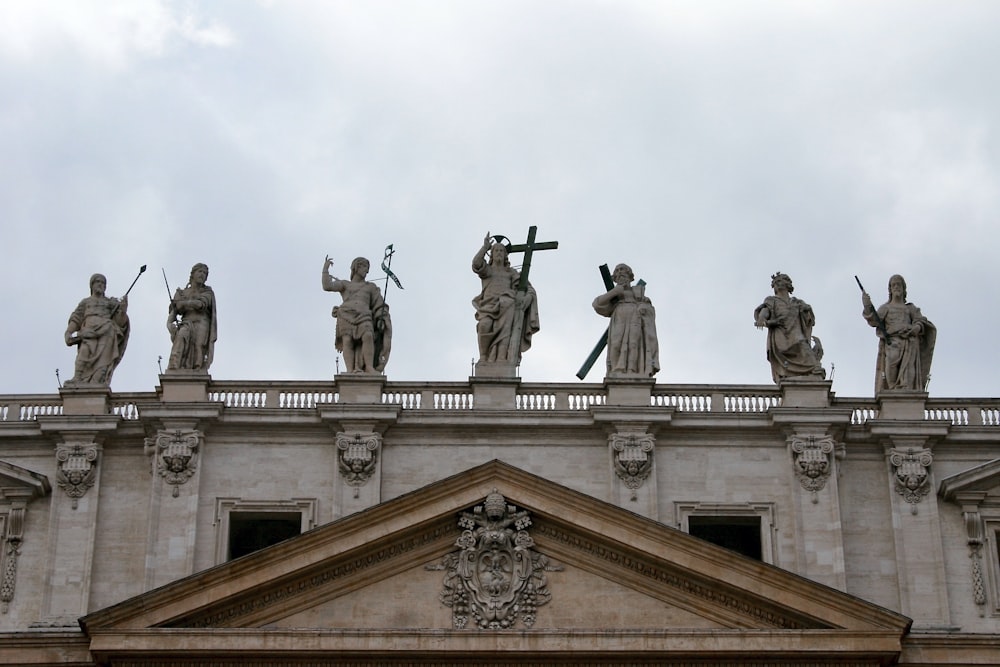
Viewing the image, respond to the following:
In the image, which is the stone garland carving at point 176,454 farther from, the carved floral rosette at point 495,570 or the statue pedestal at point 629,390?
the statue pedestal at point 629,390

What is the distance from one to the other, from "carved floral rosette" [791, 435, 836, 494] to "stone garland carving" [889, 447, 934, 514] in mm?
1272

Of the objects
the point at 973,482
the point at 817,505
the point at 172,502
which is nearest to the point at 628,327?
the point at 817,505

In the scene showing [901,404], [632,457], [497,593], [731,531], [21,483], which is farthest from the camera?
[901,404]

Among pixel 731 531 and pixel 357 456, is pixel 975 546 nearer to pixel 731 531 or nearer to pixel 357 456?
pixel 731 531

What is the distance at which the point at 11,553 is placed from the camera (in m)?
42.8

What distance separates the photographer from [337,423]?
1714 inches

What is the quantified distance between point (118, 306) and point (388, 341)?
17.7 feet

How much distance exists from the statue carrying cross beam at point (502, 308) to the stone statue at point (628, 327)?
1467 mm

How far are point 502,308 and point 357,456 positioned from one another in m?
4.22

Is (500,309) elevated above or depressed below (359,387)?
above

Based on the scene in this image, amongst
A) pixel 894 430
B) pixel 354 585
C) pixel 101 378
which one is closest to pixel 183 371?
pixel 101 378

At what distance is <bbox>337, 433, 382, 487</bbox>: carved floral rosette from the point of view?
43.2 metres

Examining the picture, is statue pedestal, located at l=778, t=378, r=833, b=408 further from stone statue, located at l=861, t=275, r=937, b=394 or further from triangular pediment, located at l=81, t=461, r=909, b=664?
triangular pediment, located at l=81, t=461, r=909, b=664

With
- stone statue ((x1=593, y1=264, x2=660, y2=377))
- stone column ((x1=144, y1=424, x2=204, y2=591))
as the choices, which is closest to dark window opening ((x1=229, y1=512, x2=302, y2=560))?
stone column ((x1=144, y1=424, x2=204, y2=591))
